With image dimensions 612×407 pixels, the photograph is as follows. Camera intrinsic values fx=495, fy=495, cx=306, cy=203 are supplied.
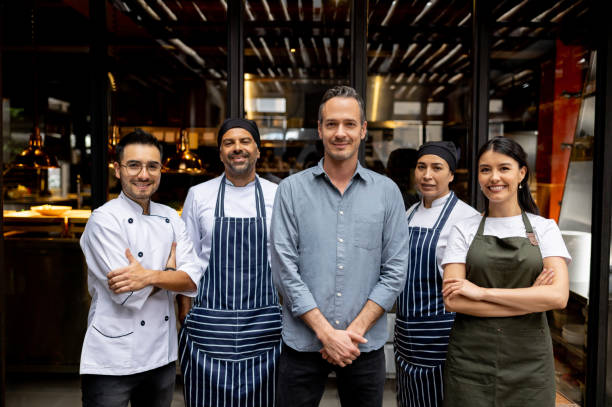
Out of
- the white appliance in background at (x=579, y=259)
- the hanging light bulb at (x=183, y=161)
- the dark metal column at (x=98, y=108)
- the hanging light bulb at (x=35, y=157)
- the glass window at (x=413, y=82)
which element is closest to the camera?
the dark metal column at (x=98, y=108)

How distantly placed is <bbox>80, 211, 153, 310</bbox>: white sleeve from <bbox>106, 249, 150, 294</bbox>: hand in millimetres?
29

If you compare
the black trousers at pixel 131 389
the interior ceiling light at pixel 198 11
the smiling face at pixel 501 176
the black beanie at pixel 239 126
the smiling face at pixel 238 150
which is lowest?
the black trousers at pixel 131 389

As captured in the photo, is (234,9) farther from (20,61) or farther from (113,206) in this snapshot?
(20,61)

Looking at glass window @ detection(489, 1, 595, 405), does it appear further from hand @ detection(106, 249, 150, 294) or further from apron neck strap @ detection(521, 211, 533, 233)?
hand @ detection(106, 249, 150, 294)

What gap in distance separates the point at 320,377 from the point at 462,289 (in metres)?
0.62

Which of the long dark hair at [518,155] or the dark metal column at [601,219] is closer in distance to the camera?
the long dark hair at [518,155]

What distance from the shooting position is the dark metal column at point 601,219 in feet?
8.79

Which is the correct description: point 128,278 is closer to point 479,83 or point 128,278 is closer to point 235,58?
point 235,58

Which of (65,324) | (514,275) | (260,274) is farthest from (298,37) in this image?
(514,275)

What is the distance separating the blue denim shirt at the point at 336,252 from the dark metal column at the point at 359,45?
1.06 m

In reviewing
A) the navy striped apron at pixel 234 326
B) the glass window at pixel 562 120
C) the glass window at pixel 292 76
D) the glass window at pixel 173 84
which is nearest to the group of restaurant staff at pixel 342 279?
the navy striped apron at pixel 234 326

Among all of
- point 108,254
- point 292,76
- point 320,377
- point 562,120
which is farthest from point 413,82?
point 108,254

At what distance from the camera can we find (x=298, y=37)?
6309 millimetres

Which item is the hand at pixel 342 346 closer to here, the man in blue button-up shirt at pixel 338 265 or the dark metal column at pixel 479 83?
the man in blue button-up shirt at pixel 338 265
